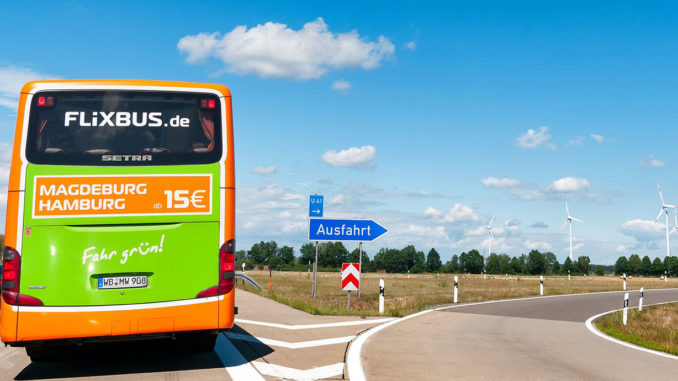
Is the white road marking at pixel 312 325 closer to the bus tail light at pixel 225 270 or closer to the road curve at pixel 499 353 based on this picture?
the road curve at pixel 499 353

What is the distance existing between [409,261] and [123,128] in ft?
472

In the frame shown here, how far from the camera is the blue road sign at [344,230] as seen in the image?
18.6 metres

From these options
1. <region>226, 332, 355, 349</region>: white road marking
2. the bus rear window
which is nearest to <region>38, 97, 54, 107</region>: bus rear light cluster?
the bus rear window

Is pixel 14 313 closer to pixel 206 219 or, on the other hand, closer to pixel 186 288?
pixel 186 288

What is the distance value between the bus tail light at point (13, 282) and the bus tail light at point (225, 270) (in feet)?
6.80

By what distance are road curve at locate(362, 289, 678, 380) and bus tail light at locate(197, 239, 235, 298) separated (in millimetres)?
2107

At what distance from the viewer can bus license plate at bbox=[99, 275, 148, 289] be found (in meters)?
7.47

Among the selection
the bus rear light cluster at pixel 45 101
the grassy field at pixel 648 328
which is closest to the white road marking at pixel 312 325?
the grassy field at pixel 648 328

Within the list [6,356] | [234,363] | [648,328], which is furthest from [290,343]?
[648,328]

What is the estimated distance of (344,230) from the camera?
18.7m

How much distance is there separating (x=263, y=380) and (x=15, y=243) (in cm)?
335

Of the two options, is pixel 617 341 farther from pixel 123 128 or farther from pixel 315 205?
pixel 123 128

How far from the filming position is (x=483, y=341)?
1143 cm

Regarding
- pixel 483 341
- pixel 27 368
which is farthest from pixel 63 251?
pixel 483 341
